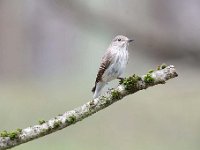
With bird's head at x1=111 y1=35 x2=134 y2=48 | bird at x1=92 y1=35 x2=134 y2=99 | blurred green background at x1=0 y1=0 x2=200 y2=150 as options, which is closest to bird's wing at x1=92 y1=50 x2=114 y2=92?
bird at x1=92 y1=35 x2=134 y2=99

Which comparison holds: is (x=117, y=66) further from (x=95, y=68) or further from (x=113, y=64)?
(x=95, y=68)

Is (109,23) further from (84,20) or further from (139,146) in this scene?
(139,146)

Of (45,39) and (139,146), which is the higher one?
(45,39)

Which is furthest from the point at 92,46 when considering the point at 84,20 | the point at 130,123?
the point at 84,20

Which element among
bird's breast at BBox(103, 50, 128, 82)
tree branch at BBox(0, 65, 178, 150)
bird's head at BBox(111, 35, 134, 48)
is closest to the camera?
tree branch at BBox(0, 65, 178, 150)

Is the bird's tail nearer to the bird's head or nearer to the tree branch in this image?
the bird's head

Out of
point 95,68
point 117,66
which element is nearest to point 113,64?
point 117,66
